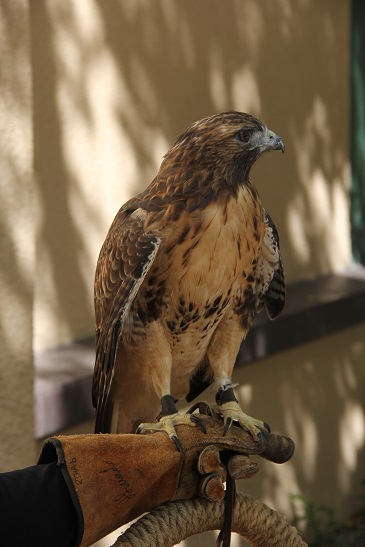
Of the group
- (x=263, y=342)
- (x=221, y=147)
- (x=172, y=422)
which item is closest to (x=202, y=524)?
(x=172, y=422)

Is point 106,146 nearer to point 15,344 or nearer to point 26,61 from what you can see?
point 26,61

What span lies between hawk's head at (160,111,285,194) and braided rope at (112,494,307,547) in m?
0.73

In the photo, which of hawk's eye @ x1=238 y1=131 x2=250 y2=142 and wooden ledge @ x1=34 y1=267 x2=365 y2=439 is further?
wooden ledge @ x1=34 y1=267 x2=365 y2=439

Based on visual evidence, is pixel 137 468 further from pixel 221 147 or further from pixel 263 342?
pixel 263 342

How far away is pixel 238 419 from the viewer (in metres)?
2.33

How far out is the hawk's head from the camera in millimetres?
2258

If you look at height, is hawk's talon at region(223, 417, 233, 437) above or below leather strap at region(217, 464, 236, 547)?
above

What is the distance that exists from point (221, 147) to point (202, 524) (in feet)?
2.75

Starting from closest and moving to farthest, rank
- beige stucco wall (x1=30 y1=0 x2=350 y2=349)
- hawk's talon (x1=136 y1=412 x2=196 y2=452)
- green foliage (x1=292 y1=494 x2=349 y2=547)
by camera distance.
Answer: hawk's talon (x1=136 y1=412 x2=196 y2=452) → beige stucco wall (x1=30 y1=0 x2=350 y2=349) → green foliage (x1=292 y1=494 x2=349 y2=547)

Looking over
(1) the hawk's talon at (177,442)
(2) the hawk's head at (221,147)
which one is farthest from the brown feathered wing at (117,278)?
(1) the hawk's talon at (177,442)

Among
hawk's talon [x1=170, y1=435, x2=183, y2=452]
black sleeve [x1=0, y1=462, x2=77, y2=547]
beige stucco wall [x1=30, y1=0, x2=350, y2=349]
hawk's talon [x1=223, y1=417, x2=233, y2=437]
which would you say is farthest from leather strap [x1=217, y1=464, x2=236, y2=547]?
beige stucco wall [x1=30, y1=0, x2=350, y2=349]

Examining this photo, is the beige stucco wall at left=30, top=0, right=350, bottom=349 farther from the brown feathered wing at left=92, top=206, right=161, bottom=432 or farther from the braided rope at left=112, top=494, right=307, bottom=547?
the braided rope at left=112, top=494, right=307, bottom=547

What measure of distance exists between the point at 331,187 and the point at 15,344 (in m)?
2.67

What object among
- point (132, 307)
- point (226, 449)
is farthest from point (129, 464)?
point (132, 307)
